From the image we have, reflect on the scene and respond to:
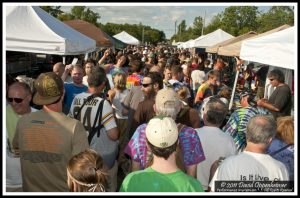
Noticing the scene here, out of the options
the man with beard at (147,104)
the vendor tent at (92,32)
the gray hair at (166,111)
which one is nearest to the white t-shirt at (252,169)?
the gray hair at (166,111)

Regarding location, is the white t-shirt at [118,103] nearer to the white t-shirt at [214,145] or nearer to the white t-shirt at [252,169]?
the white t-shirt at [214,145]

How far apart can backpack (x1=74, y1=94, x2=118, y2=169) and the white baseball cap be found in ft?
4.14

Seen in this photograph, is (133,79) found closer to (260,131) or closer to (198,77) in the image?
(198,77)

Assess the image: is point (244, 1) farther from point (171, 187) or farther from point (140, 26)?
point (140, 26)

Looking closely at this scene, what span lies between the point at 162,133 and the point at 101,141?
1.46m

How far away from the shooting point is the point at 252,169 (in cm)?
254

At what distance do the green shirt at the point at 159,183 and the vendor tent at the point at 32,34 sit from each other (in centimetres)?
271

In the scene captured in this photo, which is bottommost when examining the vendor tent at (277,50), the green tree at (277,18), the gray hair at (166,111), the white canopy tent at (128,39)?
the gray hair at (166,111)

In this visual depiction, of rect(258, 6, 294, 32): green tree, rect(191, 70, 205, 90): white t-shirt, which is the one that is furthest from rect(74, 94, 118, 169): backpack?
rect(258, 6, 294, 32): green tree

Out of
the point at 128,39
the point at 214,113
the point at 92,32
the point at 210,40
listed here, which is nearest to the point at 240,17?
the point at 128,39

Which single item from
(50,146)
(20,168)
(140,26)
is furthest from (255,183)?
(140,26)

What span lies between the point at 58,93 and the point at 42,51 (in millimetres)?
1544

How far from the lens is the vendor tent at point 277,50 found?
13.5ft

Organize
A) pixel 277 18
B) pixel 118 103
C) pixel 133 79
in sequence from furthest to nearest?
pixel 277 18 < pixel 133 79 < pixel 118 103
